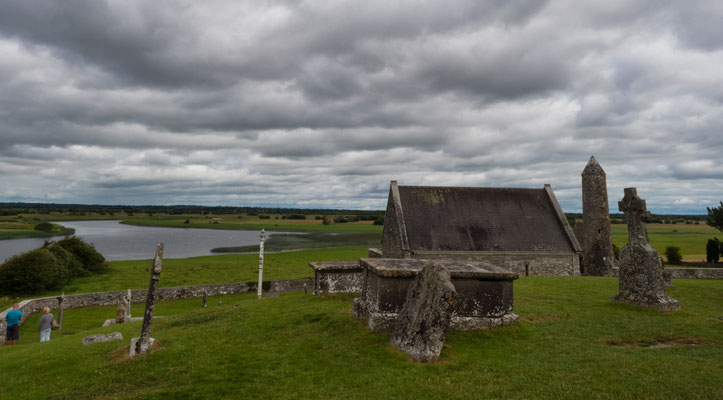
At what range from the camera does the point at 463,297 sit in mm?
9672

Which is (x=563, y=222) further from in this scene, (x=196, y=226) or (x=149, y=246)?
(x=196, y=226)

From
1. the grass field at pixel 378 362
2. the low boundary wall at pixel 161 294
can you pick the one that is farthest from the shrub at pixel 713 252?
the low boundary wall at pixel 161 294

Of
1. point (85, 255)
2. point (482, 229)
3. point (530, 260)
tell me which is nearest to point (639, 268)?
point (530, 260)

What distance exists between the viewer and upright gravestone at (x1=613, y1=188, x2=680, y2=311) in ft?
41.3

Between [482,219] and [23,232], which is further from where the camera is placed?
[23,232]

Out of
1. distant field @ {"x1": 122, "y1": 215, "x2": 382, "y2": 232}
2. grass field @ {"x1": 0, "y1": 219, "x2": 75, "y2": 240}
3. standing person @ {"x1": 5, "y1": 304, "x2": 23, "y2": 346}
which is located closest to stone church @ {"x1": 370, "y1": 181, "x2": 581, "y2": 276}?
standing person @ {"x1": 5, "y1": 304, "x2": 23, "y2": 346}

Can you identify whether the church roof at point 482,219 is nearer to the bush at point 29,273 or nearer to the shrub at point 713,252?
the bush at point 29,273

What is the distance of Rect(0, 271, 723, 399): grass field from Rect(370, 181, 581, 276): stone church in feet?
43.3

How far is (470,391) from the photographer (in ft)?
21.0

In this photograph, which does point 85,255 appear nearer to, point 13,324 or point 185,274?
point 185,274

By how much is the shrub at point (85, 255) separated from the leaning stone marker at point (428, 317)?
43.7 m

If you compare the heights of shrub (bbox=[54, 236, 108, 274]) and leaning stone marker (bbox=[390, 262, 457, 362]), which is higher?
leaning stone marker (bbox=[390, 262, 457, 362])

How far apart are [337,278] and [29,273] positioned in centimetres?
Answer: 3012

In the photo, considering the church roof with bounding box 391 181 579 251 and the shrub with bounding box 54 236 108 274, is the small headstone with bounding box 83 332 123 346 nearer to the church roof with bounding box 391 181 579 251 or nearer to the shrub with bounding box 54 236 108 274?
the church roof with bounding box 391 181 579 251
